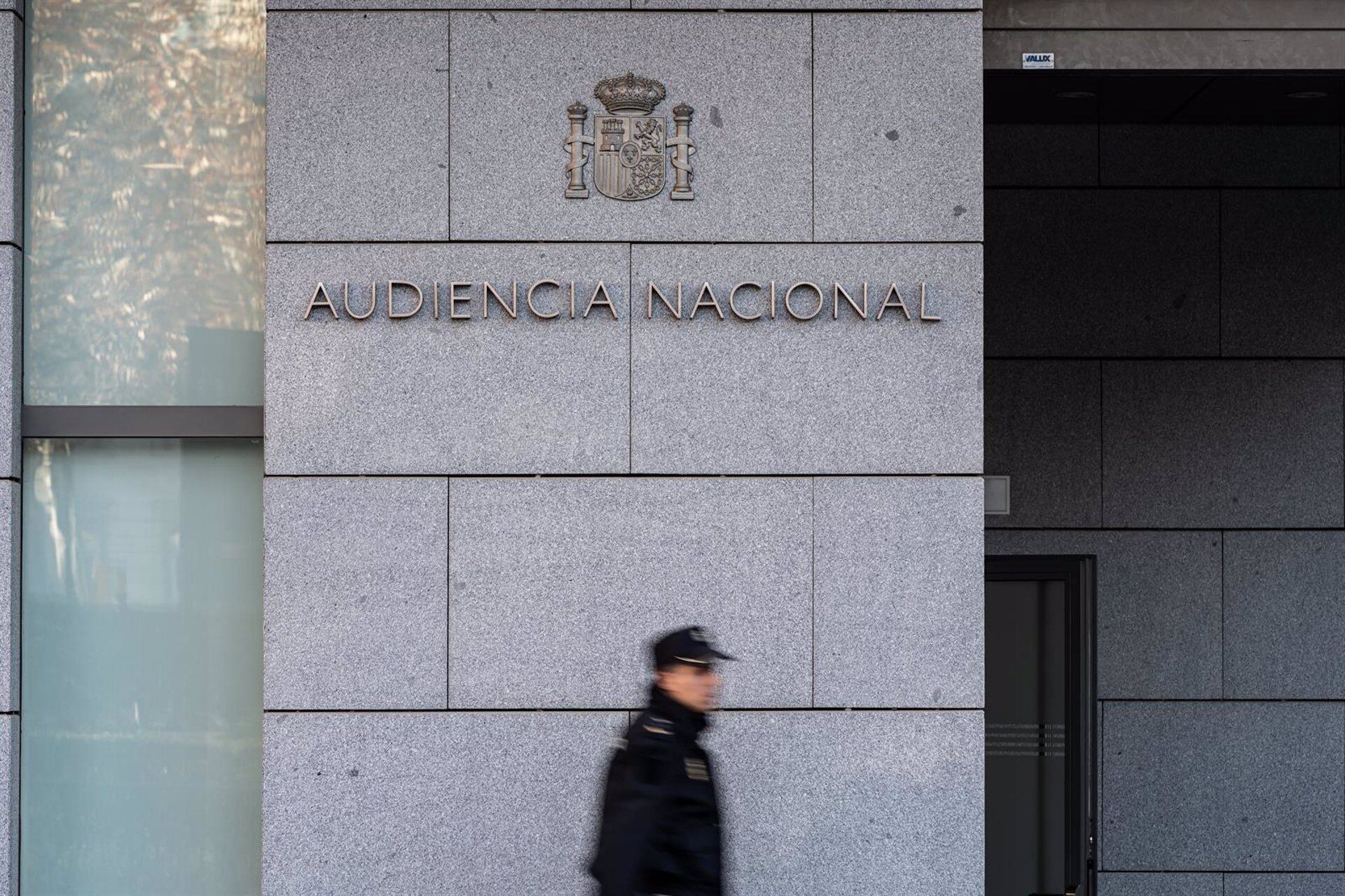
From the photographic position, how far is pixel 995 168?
927 centimetres

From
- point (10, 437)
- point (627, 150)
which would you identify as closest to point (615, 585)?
point (627, 150)

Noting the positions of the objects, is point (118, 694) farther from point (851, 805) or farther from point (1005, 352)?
point (1005, 352)

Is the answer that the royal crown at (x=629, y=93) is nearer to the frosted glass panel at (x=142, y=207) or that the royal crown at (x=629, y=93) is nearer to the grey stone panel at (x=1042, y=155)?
the frosted glass panel at (x=142, y=207)

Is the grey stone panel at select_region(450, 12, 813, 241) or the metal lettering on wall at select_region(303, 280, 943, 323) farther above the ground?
the grey stone panel at select_region(450, 12, 813, 241)

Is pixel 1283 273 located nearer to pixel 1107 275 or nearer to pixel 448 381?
pixel 1107 275

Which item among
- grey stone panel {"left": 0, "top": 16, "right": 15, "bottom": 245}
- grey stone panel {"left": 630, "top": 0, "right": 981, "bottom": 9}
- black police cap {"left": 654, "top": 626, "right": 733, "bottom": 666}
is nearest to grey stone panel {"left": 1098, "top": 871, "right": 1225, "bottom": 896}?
black police cap {"left": 654, "top": 626, "right": 733, "bottom": 666}

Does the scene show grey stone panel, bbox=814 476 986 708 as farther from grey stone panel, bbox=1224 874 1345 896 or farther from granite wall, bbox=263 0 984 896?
grey stone panel, bbox=1224 874 1345 896

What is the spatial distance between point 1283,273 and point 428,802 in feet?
21.8

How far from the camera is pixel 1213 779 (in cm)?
903

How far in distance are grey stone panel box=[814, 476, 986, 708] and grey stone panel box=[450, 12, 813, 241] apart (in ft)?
4.48

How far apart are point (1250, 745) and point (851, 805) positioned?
3.98m

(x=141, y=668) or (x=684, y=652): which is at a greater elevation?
(x=684, y=652)

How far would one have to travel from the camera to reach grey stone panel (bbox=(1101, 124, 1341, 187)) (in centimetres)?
924

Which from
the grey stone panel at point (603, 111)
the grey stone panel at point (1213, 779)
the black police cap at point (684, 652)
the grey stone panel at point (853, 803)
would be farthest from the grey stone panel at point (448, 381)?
the grey stone panel at point (1213, 779)
